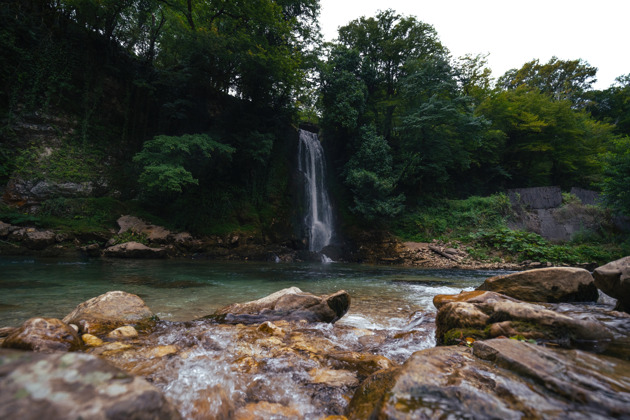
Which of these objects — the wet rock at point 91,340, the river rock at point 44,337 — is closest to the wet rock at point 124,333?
the wet rock at point 91,340

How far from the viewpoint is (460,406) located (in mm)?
1297

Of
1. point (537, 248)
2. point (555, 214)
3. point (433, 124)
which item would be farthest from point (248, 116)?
point (555, 214)

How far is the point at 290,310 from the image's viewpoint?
12.2 feet

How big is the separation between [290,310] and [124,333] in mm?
1948

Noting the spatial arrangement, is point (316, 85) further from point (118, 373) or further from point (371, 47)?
point (118, 373)

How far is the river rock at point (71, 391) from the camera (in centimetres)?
92

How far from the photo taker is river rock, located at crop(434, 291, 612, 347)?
2.26m

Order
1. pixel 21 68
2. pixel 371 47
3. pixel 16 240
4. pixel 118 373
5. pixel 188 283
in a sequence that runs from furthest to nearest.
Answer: pixel 371 47 < pixel 21 68 < pixel 16 240 < pixel 188 283 < pixel 118 373

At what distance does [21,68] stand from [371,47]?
20.2 meters

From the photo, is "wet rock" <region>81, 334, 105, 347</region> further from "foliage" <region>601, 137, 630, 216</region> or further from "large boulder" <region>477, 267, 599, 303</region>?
"foliage" <region>601, 137, 630, 216</region>

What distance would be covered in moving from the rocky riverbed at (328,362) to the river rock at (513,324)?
0.4 inches

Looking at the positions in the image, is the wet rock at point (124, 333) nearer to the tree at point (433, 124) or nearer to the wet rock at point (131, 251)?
the wet rock at point (131, 251)

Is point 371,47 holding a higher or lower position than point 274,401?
higher

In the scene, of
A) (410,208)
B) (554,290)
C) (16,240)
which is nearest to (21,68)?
(16,240)
